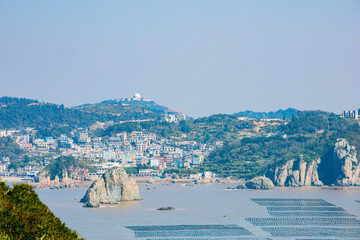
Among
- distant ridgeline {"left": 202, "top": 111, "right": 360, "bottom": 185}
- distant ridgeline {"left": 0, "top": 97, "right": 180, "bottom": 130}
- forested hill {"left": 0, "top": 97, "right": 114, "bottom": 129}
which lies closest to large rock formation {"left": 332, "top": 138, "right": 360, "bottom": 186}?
distant ridgeline {"left": 202, "top": 111, "right": 360, "bottom": 185}

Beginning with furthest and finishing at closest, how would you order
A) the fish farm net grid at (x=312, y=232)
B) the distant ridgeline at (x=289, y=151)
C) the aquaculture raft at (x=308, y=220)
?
the distant ridgeline at (x=289, y=151)
the aquaculture raft at (x=308, y=220)
the fish farm net grid at (x=312, y=232)

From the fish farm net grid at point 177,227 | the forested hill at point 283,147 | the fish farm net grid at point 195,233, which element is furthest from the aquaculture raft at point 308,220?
the forested hill at point 283,147

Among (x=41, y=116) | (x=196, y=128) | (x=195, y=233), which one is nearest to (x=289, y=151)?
(x=196, y=128)

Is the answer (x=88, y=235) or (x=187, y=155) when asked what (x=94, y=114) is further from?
(x=88, y=235)

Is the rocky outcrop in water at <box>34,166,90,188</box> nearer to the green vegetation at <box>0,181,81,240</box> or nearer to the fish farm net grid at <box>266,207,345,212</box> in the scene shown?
the fish farm net grid at <box>266,207,345,212</box>

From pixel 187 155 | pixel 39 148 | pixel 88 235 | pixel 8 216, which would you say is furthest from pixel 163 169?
pixel 8 216

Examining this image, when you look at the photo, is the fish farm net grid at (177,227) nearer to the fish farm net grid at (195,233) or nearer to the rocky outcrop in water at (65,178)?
the fish farm net grid at (195,233)
